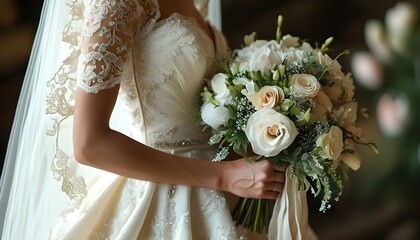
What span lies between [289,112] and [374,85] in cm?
159

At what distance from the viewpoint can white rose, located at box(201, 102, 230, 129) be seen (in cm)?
110

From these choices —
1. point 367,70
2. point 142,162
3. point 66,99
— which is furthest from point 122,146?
point 367,70

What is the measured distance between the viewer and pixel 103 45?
1025mm

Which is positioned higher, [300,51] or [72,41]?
[72,41]

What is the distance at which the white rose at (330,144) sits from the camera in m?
1.02

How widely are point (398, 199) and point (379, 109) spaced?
1.41 feet

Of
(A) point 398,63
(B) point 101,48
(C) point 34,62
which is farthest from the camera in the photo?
(A) point 398,63

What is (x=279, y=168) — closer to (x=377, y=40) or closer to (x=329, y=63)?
(x=329, y=63)

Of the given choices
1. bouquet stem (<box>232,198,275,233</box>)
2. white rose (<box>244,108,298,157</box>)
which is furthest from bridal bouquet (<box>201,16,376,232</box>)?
bouquet stem (<box>232,198,275,233</box>)

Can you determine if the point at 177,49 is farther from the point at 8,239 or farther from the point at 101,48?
the point at 8,239

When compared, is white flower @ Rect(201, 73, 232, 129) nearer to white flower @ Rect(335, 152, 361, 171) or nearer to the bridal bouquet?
the bridal bouquet

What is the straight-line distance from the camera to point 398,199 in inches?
101

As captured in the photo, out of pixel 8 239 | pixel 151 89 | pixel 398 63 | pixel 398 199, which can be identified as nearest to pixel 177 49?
pixel 151 89

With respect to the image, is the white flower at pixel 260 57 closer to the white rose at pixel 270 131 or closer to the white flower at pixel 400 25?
the white rose at pixel 270 131
